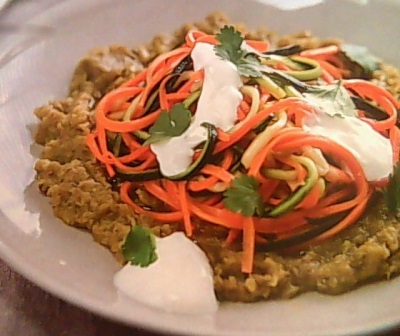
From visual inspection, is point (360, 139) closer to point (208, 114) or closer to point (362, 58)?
point (208, 114)

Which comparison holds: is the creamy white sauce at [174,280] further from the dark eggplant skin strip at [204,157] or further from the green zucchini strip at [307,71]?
the green zucchini strip at [307,71]

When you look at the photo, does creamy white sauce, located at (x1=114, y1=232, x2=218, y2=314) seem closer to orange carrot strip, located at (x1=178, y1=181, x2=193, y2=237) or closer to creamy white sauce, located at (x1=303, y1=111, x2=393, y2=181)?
orange carrot strip, located at (x1=178, y1=181, x2=193, y2=237)

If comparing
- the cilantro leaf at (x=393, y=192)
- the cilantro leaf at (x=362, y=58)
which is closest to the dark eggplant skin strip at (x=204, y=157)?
the cilantro leaf at (x=393, y=192)

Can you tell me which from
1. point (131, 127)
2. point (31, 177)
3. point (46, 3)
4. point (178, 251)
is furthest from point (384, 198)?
point (46, 3)

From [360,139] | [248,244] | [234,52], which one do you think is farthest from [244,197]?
[234,52]

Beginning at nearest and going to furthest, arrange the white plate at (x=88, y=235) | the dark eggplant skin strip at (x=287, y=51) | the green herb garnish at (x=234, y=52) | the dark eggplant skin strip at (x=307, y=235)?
the white plate at (x=88, y=235) → the dark eggplant skin strip at (x=307, y=235) → the green herb garnish at (x=234, y=52) → the dark eggplant skin strip at (x=287, y=51)

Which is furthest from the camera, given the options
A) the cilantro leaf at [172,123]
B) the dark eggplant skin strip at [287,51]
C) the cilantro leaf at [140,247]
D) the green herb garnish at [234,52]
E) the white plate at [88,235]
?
the dark eggplant skin strip at [287,51]
